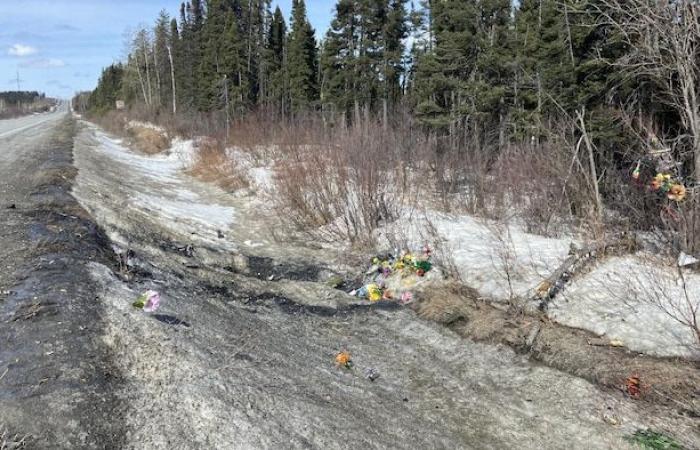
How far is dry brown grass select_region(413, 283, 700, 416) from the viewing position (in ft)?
13.6

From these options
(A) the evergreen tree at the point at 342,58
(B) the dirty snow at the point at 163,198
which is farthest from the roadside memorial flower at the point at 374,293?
(A) the evergreen tree at the point at 342,58

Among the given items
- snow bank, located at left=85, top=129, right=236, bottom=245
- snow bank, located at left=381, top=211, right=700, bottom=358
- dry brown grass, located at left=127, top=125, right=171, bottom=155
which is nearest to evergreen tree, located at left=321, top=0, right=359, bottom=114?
dry brown grass, located at left=127, top=125, right=171, bottom=155

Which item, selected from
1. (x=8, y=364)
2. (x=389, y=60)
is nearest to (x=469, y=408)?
(x=8, y=364)

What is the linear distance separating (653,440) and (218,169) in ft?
44.5

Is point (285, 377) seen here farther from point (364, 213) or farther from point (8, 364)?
point (364, 213)

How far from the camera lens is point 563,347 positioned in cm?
492

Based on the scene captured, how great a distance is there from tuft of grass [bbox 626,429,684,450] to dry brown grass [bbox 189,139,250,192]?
35.7 feet

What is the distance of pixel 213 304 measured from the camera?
18.4 ft

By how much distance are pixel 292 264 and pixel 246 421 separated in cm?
462

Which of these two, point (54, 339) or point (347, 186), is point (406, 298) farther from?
point (54, 339)

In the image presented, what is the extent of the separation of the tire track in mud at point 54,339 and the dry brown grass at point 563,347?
342cm

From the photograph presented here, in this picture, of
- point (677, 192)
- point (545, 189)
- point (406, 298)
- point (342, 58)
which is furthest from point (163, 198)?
point (342, 58)

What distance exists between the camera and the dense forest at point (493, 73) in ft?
22.9

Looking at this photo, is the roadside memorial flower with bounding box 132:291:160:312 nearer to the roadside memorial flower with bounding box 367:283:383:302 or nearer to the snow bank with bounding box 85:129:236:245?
the roadside memorial flower with bounding box 367:283:383:302
